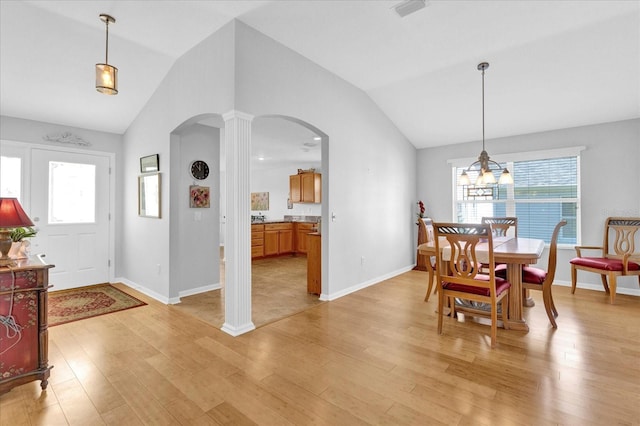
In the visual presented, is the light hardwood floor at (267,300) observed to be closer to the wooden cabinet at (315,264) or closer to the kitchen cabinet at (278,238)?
the wooden cabinet at (315,264)

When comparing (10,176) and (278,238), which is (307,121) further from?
(278,238)

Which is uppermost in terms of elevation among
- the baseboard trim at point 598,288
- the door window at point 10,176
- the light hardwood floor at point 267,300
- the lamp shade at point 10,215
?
the door window at point 10,176

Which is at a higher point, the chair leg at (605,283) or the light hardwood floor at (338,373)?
the chair leg at (605,283)

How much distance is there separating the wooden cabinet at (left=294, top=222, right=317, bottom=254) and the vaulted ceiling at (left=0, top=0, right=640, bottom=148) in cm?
422

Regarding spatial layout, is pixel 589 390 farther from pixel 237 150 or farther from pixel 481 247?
pixel 237 150

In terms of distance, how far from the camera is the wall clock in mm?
4238

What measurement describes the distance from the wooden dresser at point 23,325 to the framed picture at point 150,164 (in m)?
2.11

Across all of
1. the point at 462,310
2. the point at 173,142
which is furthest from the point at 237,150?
the point at 462,310

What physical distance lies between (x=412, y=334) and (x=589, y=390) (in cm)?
127

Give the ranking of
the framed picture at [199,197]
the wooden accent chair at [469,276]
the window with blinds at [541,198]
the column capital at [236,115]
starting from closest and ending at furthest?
the wooden accent chair at [469,276] → the column capital at [236,115] → the framed picture at [199,197] → the window with blinds at [541,198]

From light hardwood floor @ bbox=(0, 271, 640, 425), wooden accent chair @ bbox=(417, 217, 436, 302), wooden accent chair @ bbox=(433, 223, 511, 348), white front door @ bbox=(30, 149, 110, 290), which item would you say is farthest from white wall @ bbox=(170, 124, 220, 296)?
wooden accent chair @ bbox=(433, 223, 511, 348)

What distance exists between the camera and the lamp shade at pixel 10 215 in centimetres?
201

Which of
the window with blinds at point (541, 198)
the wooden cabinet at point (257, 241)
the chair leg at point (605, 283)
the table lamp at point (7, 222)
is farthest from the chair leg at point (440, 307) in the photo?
the wooden cabinet at point (257, 241)

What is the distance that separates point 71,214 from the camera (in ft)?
14.8
